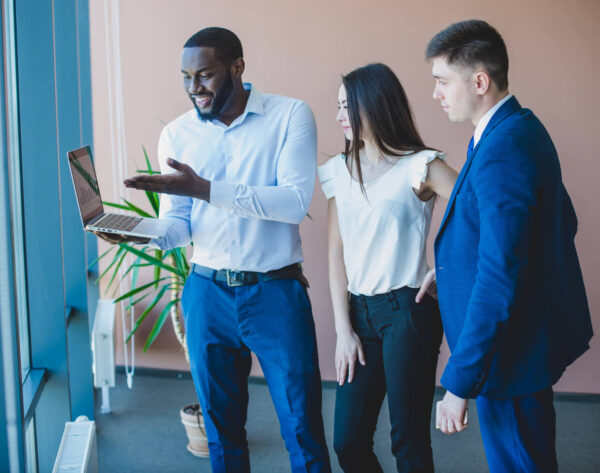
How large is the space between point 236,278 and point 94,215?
498 millimetres

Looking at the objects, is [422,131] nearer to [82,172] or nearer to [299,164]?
[299,164]

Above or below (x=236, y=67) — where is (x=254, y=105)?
below

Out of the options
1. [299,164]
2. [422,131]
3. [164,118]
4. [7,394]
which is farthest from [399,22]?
[7,394]

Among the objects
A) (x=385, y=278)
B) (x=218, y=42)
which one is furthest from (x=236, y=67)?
(x=385, y=278)

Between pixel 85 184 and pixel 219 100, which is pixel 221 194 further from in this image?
pixel 85 184

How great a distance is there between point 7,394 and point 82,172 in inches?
29.4

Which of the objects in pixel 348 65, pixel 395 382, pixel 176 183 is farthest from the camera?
pixel 348 65

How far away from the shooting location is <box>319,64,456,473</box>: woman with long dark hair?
1.91 m

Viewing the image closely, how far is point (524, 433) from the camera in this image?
1402 millimetres

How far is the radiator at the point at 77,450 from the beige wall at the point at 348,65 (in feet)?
6.39

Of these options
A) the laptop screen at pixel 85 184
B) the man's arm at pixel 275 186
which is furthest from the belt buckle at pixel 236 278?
the laptop screen at pixel 85 184

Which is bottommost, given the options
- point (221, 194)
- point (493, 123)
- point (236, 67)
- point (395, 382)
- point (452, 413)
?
point (395, 382)

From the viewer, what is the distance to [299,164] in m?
2.00

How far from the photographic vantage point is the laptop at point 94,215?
189 cm
